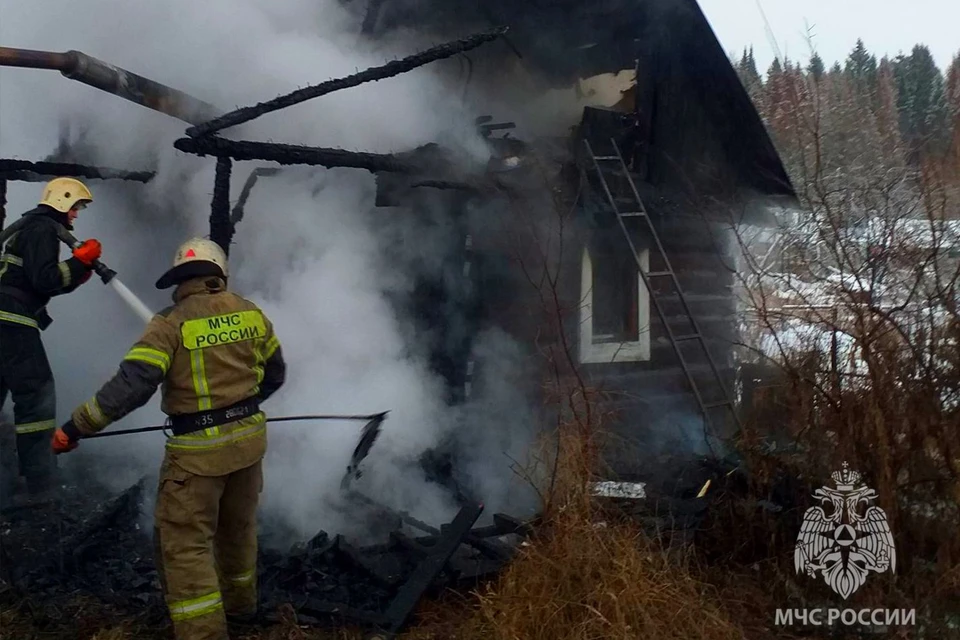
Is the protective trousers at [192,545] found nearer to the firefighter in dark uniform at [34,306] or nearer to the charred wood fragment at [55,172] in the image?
the firefighter in dark uniform at [34,306]

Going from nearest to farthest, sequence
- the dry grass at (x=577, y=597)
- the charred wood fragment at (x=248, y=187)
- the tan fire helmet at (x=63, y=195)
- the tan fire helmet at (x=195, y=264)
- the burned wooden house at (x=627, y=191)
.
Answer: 1. the dry grass at (x=577, y=597)
2. the tan fire helmet at (x=195, y=264)
3. the tan fire helmet at (x=63, y=195)
4. the charred wood fragment at (x=248, y=187)
5. the burned wooden house at (x=627, y=191)

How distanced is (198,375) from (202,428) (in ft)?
0.73

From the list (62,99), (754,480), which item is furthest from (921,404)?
(62,99)

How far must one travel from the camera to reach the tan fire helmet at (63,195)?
4574 mm

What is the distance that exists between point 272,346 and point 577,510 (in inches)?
62.8

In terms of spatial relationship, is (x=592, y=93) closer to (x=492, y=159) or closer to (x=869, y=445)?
(x=492, y=159)

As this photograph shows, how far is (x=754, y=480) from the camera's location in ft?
13.5

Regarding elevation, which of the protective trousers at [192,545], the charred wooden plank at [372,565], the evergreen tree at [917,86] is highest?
the evergreen tree at [917,86]

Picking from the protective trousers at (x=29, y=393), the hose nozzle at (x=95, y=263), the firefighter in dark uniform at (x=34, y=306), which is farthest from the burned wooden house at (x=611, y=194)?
the protective trousers at (x=29, y=393)

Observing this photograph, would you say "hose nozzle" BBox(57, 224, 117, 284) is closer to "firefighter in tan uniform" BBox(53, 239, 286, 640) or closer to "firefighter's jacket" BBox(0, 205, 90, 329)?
"firefighter's jacket" BBox(0, 205, 90, 329)

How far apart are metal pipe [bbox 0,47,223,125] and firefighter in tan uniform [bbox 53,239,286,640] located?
136 cm

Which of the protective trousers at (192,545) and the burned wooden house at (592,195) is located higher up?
the burned wooden house at (592,195)

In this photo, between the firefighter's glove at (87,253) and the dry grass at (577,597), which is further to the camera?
the firefighter's glove at (87,253)

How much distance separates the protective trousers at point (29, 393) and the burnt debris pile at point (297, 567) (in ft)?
1.20
